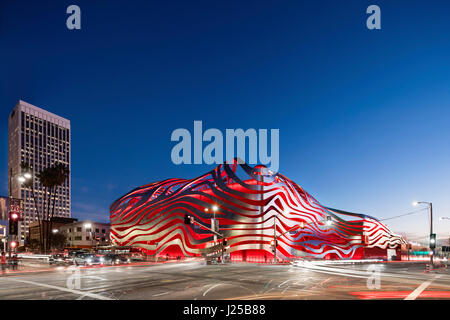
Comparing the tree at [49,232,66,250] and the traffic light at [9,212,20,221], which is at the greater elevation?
the traffic light at [9,212,20,221]

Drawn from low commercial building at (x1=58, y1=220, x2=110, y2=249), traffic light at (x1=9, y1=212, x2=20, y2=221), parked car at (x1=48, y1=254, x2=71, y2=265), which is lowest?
low commercial building at (x1=58, y1=220, x2=110, y2=249)

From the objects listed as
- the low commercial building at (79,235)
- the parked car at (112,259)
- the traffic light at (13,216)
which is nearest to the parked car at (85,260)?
the parked car at (112,259)

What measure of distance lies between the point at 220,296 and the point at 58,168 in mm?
74787

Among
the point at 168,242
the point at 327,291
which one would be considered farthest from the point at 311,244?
the point at 327,291

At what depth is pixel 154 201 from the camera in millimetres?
88250

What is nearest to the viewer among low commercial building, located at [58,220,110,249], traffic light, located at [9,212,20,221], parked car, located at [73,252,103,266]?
traffic light, located at [9,212,20,221]

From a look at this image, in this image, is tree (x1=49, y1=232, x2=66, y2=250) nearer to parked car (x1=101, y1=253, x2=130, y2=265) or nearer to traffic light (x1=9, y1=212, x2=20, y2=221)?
parked car (x1=101, y1=253, x2=130, y2=265)

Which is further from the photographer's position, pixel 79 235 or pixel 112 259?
pixel 79 235

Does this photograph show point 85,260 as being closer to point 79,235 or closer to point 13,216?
point 13,216

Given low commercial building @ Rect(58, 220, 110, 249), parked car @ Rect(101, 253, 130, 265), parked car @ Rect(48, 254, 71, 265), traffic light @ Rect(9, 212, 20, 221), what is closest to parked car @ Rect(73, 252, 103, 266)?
parked car @ Rect(101, 253, 130, 265)

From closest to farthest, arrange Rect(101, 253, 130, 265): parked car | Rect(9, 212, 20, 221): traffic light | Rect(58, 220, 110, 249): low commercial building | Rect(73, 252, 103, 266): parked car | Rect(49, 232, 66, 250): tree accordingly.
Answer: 1. Rect(9, 212, 20, 221): traffic light
2. Rect(73, 252, 103, 266): parked car
3. Rect(101, 253, 130, 265): parked car
4. Rect(49, 232, 66, 250): tree
5. Rect(58, 220, 110, 249): low commercial building

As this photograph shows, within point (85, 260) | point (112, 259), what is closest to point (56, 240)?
point (112, 259)

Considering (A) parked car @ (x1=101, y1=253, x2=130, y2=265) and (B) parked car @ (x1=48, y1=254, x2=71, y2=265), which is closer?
(B) parked car @ (x1=48, y1=254, x2=71, y2=265)

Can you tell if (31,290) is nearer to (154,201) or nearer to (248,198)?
(248,198)
